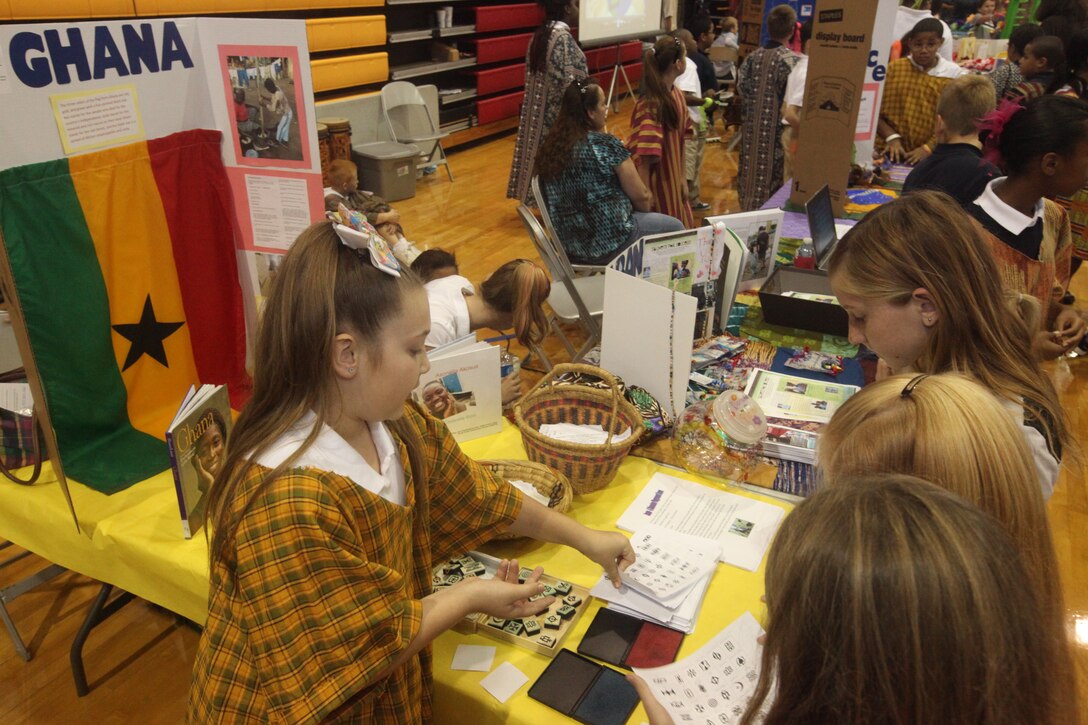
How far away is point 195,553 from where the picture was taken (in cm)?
173

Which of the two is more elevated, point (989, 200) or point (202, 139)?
point (202, 139)

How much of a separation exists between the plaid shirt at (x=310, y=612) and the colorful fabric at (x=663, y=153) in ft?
12.9

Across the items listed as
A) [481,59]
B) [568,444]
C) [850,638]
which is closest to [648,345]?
[568,444]

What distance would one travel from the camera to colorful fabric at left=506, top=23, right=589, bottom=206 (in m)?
5.71

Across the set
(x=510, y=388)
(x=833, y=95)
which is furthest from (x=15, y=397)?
(x=833, y=95)

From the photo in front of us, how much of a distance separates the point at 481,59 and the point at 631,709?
8507 mm

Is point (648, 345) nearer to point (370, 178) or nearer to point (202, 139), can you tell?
point (202, 139)

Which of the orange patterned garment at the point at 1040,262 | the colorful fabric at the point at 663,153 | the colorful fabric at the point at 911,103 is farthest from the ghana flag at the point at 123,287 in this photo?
the colorful fabric at the point at 911,103

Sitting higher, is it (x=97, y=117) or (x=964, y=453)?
(x=97, y=117)

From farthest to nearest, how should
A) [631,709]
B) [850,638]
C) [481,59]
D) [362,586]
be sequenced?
[481,59], [631,709], [362,586], [850,638]

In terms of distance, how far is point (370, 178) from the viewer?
22.1 feet

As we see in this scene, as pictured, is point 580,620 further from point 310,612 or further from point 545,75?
point 545,75

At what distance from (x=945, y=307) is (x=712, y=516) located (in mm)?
655

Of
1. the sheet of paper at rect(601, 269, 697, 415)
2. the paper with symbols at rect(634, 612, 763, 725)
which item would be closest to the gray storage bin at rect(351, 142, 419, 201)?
the sheet of paper at rect(601, 269, 697, 415)
